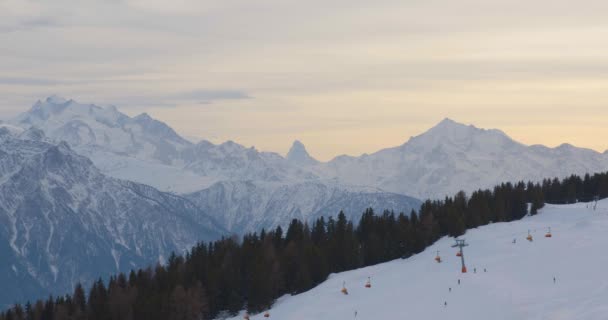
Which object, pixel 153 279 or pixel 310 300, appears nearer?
pixel 310 300

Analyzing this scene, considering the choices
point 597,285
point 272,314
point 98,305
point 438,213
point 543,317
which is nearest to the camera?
point 543,317

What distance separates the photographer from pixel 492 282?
129500 mm

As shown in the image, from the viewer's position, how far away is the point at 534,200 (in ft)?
648

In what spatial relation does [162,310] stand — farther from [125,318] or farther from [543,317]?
[543,317]

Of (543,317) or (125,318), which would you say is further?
(125,318)

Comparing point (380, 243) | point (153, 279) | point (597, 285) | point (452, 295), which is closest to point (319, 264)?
point (380, 243)

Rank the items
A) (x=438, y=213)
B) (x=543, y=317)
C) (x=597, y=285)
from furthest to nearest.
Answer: (x=438, y=213) → (x=597, y=285) → (x=543, y=317)

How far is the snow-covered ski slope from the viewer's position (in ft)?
374

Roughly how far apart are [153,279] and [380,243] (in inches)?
1611

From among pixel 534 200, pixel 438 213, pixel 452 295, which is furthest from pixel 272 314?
pixel 534 200

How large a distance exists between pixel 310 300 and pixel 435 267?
19885mm

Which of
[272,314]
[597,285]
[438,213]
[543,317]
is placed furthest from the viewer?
[438,213]

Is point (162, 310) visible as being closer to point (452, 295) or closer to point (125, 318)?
point (125, 318)

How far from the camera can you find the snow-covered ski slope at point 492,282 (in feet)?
374
